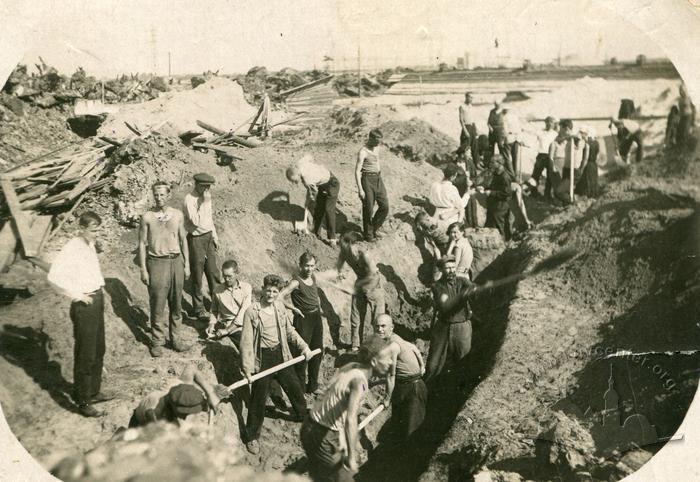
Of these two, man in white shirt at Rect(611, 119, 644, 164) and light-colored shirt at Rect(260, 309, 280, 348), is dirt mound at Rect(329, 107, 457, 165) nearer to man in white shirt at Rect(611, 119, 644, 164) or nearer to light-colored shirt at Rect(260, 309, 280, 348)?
man in white shirt at Rect(611, 119, 644, 164)

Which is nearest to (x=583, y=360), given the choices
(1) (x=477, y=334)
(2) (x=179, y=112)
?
(1) (x=477, y=334)

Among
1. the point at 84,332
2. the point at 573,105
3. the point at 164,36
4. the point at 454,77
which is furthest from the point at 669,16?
the point at 84,332

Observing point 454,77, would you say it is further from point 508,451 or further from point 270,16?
point 508,451

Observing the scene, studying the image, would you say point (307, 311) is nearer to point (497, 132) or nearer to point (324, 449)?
point (324, 449)

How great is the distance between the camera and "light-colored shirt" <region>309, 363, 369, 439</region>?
5020mm

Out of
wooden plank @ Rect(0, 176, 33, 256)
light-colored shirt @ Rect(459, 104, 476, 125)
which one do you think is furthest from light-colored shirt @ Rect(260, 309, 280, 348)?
light-colored shirt @ Rect(459, 104, 476, 125)

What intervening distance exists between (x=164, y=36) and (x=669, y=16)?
4947mm

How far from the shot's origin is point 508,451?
18.2 feet

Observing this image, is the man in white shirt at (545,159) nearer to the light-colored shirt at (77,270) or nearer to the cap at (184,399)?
the cap at (184,399)

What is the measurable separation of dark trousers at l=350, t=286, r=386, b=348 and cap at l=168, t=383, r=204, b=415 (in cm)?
173

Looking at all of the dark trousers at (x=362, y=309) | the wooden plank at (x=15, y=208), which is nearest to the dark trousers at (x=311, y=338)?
the dark trousers at (x=362, y=309)

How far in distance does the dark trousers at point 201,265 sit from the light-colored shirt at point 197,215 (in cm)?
6

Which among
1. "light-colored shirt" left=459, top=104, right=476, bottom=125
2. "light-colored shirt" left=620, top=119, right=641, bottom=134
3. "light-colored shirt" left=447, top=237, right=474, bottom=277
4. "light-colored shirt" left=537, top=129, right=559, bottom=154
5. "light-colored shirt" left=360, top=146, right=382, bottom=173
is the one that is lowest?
"light-colored shirt" left=447, top=237, right=474, bottom=277

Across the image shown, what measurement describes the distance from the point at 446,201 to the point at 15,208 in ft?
14.3
